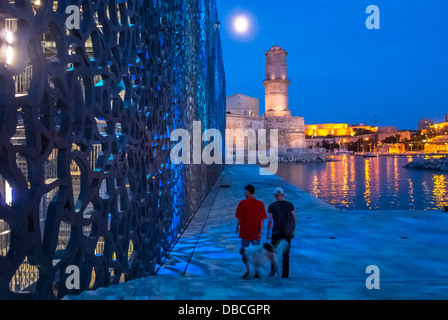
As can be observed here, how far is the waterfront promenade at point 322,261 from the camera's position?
137 inches

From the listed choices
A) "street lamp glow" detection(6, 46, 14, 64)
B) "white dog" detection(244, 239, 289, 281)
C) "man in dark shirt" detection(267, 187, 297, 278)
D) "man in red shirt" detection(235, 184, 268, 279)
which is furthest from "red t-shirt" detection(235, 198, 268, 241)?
"street lamp glow" detection(6, 46, 14, 64)

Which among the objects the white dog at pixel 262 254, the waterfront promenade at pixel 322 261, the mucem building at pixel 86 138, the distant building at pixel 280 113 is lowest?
the waterfront promenade at pixel 322 261

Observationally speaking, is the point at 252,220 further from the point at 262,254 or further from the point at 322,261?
the point at 322,261

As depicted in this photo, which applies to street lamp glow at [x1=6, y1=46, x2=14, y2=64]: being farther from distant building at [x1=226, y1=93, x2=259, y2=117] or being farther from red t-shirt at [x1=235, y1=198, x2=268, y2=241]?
distant building at [x1=226, y1=93, x2=259, y2=117]

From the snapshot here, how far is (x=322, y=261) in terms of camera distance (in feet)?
18.4

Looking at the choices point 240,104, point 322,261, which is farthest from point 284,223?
point 240,104

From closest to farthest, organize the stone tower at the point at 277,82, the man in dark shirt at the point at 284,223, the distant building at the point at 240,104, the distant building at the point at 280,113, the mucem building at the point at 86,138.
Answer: the mucem building at the point at 86,138 → the man in dark shirt at the point at 284,223 → the distant building at the point at 280,113 → the stone tower at the point at 277,82 → the distant building at the point at 240,104

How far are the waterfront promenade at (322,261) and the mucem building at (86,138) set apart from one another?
41 cm

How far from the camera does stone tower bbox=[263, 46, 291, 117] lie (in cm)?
6400

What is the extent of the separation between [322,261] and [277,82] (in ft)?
201

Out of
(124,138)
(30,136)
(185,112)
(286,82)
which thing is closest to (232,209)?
(185,112)

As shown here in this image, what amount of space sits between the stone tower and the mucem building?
60.2m

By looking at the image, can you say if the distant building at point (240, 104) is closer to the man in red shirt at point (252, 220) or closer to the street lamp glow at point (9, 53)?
the man in red shirt at point (252, 220)

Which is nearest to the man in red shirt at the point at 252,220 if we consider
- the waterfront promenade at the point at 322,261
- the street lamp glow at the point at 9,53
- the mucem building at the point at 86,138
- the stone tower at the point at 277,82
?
the waterfront promenade at the point at 322,261
